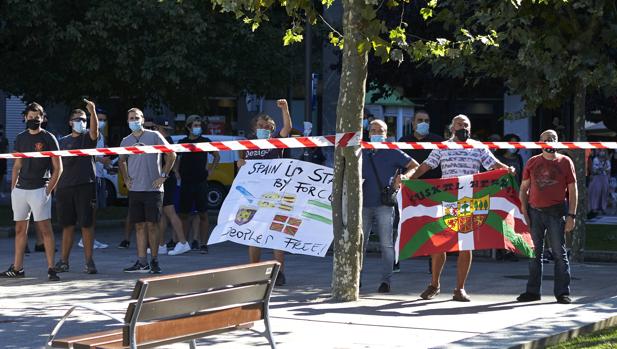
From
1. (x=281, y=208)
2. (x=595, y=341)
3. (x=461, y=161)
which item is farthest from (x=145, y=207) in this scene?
(x=595, y=341)

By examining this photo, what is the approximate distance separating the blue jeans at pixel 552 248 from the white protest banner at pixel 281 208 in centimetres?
201

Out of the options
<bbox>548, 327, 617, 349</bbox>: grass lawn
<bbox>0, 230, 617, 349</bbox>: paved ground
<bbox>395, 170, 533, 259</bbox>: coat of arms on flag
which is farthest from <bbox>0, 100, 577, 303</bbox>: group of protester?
<bbox>548, 327, 617, 349</bbox>: grass lawn

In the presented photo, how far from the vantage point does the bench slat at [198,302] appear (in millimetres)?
6918

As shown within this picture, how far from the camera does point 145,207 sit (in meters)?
14.1

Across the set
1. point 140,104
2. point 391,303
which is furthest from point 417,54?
point 140,104

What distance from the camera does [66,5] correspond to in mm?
22688

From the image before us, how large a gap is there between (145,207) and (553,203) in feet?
16.0

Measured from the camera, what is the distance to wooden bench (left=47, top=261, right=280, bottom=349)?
6.89m

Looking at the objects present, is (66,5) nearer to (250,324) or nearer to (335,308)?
(335,308)

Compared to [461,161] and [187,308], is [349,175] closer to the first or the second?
[461,161]

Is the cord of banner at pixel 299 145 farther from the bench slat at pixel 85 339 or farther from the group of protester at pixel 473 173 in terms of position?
the bench slat at pixel 85 339

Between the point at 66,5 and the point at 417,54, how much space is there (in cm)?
1276

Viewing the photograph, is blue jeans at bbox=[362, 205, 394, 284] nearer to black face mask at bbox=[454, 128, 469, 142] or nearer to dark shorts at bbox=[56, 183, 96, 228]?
black face mask at bbox=[454, 128, 469, 142]

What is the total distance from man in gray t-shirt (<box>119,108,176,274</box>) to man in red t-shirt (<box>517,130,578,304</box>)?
444 centimetres
